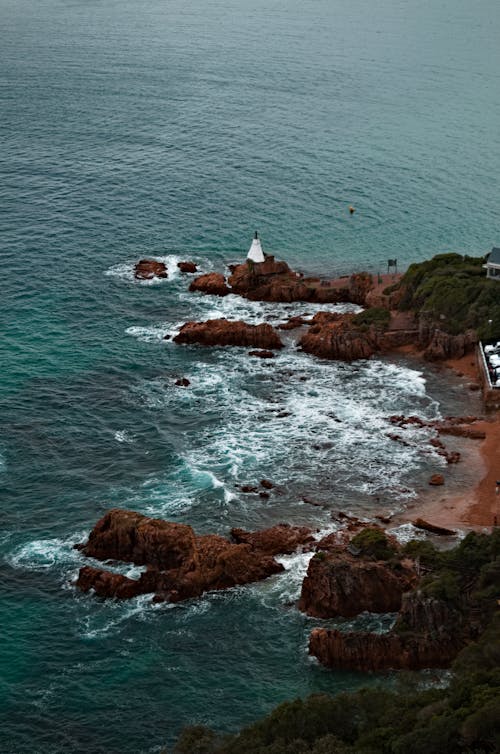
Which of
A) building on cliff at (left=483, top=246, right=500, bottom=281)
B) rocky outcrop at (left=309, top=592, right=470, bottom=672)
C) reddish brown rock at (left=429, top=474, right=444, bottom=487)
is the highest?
building on cliff at (left=483, top=246, right=500, bottom=281)

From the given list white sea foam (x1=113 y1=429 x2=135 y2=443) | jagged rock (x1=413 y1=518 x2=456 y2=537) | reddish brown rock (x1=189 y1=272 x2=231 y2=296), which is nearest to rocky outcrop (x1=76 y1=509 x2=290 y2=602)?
jagged rock (x1=413 y1=518 x2=456 y2=537)

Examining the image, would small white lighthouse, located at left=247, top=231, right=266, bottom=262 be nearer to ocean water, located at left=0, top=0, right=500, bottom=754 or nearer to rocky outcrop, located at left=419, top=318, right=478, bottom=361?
ocean water, located at left=0, top=0, right=500, bottom=754

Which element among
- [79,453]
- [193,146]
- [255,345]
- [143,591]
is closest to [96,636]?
[143,591]

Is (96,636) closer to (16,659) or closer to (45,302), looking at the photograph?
(16,659)

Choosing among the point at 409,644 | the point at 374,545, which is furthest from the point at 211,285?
the point at 409,644

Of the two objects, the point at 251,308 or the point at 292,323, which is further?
the point at 251,308

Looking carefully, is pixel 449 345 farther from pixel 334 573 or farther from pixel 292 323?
pixel 334 573

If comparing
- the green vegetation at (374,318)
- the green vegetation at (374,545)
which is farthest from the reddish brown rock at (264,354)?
the green vegetation at (374,545)
